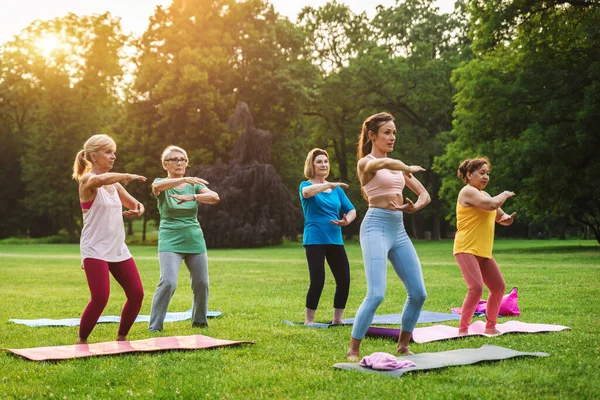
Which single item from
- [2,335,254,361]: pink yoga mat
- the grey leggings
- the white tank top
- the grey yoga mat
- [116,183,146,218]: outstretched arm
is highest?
[116,183,146,218]: outstretched arm

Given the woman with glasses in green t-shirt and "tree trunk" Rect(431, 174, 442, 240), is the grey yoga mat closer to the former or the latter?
the woman with glasses in green t-shirt

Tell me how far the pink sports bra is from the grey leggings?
3040 millimetres

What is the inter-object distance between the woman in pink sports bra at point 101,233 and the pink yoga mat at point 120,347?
1.28 ft

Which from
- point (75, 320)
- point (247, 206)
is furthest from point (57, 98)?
Result: point (75, 320)

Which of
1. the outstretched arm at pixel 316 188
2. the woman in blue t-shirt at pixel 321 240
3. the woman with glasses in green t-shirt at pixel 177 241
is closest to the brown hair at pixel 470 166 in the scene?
the outstretched arm at pixel 316 188

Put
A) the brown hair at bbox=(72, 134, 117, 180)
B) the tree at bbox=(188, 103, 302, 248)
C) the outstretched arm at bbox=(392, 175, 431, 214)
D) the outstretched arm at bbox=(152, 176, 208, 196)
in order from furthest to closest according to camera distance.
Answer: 1. the tree at bbox=(188, 103, 302, 248)
2. the outstretched arm at bbox=(152, 176, 208, 196)
3. the brown hair at bbox=(72, 134, 117, 180)
4. the outstretched arm at bbox=(392, 175, 431, 214)

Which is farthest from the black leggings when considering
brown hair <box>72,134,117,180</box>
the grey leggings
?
brown hair <box>72,134,117,180</box>

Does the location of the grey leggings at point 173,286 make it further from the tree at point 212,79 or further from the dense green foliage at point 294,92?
the tree at point 212,79

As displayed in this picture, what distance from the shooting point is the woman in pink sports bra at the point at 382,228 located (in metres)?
6.40

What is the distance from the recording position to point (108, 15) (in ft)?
197

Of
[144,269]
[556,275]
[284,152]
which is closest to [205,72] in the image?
[284,152]

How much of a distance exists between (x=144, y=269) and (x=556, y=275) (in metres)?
12.4

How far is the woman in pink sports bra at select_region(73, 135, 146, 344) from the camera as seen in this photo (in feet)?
24.5

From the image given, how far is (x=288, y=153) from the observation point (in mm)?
53469
